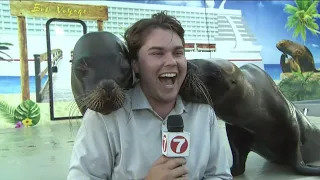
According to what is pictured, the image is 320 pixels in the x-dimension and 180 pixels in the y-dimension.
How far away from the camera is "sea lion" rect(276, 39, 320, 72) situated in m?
9.73

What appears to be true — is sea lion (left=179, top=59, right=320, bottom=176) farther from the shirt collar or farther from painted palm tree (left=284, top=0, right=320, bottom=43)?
painted palm tree (left=284, top=0, right=320, bottom=43)

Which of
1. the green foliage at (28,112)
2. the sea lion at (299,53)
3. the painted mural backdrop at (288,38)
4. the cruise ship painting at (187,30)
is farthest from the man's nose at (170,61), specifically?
the sea lion at (299,53)

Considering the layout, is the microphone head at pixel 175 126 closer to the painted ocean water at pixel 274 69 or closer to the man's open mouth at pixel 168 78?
the man's open mouth at pixel 168 78

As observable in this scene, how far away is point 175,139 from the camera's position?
1.12 m

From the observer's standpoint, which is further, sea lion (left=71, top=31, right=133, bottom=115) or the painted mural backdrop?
the painted mural backdrop

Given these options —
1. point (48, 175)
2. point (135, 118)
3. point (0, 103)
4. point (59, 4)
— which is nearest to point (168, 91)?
point (135, 118)

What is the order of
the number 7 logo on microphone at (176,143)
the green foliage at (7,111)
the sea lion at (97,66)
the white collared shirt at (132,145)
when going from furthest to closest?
the green foliage at (7,111) → the sea lion at (97,66) → the white collared shirt at (132,145) → the number 7 logo on microphone at (176,143)

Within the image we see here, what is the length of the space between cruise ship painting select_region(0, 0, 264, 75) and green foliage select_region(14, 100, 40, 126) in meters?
0.65

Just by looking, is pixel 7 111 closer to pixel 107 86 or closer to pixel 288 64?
pixel 107 86

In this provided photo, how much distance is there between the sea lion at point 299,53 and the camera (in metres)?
9.73

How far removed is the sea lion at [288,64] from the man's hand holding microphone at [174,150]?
8762mm

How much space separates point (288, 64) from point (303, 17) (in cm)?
141

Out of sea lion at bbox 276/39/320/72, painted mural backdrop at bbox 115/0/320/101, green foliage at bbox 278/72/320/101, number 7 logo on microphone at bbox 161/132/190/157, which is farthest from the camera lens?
sea lion at bbox 276/39/320/72

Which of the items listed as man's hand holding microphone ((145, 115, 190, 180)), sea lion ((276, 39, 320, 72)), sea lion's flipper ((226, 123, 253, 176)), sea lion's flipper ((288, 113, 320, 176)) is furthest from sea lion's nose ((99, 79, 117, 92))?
sea lion ((276, 39, 320, 72))
